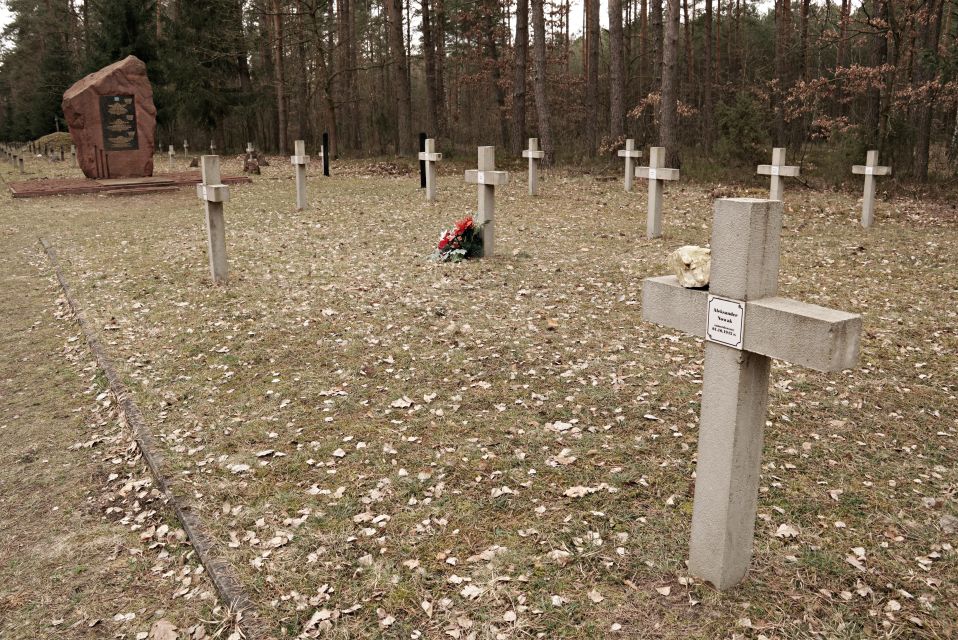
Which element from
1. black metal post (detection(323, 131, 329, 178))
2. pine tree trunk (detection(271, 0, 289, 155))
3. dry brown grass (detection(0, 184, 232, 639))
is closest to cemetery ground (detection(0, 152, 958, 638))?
dry brown grass (detection(0, 184, 232, 639))

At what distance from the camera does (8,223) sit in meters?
15.5

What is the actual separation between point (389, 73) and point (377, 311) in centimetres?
3637

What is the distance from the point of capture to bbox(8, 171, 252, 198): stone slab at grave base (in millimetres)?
19641

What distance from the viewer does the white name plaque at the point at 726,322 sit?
289 cm

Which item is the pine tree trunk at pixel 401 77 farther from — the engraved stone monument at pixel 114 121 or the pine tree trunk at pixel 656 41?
the pine tree trunk at pixel 656 41

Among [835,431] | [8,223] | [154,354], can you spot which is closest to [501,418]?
[835,431]

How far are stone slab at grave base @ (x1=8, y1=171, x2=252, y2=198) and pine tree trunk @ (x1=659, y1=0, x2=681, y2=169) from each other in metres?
12.2

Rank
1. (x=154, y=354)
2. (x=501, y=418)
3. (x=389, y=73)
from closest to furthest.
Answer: (x=501, y=418), (x=154, y=354), (x=389, y=73)

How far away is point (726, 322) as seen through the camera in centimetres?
296

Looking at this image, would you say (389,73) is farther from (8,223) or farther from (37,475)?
(37,475)

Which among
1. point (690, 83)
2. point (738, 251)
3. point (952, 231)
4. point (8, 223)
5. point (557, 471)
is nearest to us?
point (738, 251)

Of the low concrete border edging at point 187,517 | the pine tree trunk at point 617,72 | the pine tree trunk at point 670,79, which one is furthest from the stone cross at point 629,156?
the low concrete border edging at point 187,517

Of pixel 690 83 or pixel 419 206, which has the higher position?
pixel 690 83

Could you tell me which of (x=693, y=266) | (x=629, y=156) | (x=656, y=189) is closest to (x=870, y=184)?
(x=656, y=189)
